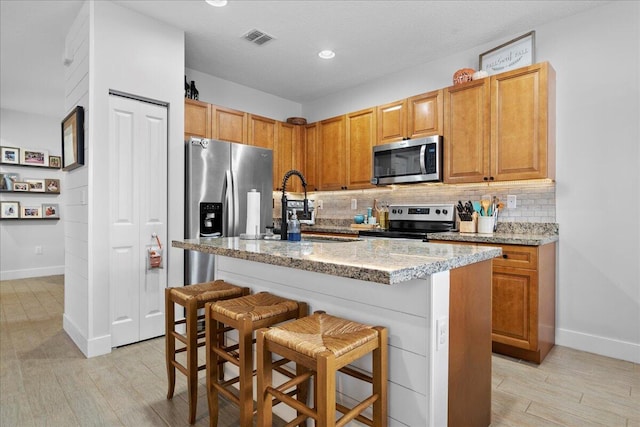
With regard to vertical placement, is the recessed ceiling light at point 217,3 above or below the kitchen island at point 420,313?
above

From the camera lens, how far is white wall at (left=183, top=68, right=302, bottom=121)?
4.20 meters

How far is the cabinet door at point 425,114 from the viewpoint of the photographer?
346 cm

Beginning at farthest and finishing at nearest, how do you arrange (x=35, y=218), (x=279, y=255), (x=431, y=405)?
(x=35, y=218)
(x=279, y=255)
(x=431, y=405)

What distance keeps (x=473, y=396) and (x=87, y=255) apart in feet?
8.97

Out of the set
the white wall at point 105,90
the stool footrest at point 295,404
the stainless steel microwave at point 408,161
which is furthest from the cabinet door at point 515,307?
the white wall at point 105,90

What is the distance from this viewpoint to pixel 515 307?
2621mm

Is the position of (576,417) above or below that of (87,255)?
below

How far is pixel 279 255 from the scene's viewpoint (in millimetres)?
1435

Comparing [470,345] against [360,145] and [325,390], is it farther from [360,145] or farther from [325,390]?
[360,145]

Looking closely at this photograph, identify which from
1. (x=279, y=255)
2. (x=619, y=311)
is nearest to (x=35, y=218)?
(x=279, y=255)

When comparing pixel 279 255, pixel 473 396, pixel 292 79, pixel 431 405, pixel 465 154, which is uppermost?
pixel 292 79

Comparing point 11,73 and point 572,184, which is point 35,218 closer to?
point 11,73

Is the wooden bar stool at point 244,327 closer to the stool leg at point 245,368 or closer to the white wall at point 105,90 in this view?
the stool leg at point 245,368

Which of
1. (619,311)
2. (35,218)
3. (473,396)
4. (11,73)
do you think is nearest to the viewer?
(473,396)
